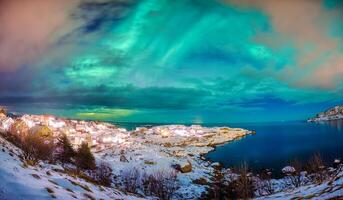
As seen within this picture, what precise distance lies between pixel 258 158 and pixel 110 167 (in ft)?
324

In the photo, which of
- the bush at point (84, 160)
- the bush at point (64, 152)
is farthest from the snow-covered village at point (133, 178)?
the bush at point (84, 160)

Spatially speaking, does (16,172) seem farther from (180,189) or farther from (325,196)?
(180,189)

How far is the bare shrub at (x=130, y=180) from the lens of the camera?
80438 mm

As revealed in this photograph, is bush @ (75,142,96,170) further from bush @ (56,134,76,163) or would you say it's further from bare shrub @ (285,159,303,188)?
bare shrub @ (285,159,303,188)

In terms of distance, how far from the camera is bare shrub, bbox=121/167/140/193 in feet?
264

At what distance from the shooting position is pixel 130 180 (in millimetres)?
88625

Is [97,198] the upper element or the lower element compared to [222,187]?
upper

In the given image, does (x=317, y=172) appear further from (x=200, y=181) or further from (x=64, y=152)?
(x=64, y=152)

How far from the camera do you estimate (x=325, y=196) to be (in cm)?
2336

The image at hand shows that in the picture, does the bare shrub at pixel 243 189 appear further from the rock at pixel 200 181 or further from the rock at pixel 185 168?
the rock at pixel 185 168

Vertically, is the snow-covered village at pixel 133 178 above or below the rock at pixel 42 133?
below

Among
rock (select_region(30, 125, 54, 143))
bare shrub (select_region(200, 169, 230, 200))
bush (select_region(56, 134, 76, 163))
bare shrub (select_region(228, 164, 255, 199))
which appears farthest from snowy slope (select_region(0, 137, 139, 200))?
rock (select_region(30, 125, 54, 143))

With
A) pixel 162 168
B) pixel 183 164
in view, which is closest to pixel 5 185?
pixel 162 168

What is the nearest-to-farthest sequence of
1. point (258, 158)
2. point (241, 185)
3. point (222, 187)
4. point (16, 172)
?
point (16, 172)
point (241, 185)
point (222, 187)
point (258, 158)
